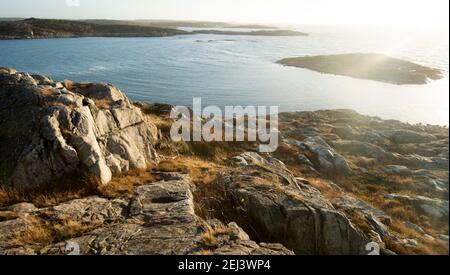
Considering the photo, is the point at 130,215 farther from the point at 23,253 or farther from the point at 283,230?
the point at 283,230

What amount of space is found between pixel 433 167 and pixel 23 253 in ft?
→ 149

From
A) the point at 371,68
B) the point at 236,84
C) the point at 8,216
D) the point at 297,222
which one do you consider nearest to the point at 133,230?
the point at 8,216

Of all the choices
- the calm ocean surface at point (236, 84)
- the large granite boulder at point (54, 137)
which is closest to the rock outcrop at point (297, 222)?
the large granite boulder at point (54, 137)

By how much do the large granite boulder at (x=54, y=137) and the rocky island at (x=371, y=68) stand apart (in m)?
125

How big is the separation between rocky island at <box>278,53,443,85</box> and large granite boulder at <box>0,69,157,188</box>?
412ft

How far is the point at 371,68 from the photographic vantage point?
139750 mm

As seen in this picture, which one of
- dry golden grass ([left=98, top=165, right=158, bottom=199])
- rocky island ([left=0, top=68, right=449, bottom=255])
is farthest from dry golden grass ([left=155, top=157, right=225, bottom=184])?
dry golden grass ([left=98, top=165, right=158, bottom=199])

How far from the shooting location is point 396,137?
5288cm

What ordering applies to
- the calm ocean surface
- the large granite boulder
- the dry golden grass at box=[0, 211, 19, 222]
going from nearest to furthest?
the dry golden grass at box=[0, 211, 19, 222] < the large granite boulder < the calm ocean surface

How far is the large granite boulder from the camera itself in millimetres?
13812

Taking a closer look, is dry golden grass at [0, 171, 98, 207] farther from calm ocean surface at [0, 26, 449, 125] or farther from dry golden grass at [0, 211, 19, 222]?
calm ocean surface at [0, 26, 449, 125]

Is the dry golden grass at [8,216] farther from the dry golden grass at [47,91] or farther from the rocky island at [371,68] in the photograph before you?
the rocky island at [371,68]
